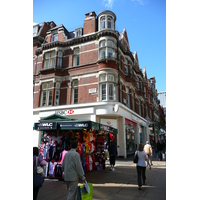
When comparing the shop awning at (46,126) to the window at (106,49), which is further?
the window at (106,49)

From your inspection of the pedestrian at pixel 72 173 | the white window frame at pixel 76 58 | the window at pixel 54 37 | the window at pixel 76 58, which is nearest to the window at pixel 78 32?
the white window frame at pixel 76 58

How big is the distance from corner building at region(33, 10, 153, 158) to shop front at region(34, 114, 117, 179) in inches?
226

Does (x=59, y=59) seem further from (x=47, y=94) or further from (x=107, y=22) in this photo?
(x=107, y=22)

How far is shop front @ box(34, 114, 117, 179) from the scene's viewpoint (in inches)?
311

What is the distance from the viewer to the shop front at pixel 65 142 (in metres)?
7.90

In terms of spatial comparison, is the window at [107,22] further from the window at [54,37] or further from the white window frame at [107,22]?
the window at [54,37]

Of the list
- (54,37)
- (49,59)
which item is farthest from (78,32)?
(49,59)

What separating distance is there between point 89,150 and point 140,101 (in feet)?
56.9

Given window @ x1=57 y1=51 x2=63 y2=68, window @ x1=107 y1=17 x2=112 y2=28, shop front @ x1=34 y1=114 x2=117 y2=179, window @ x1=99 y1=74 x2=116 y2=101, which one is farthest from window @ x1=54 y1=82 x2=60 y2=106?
shop front @ x1=34 y1=114 x2=117 y2=179

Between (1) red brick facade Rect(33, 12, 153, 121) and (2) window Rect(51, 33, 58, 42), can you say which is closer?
(1) red brick facade Rect(33, 12, 153, 121)

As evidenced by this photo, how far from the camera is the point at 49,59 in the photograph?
1983cm

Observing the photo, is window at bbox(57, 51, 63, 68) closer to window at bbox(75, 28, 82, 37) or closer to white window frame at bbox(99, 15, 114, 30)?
window at bbox(75, 28, 82, 37)

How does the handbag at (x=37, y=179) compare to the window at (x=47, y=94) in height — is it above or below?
below
